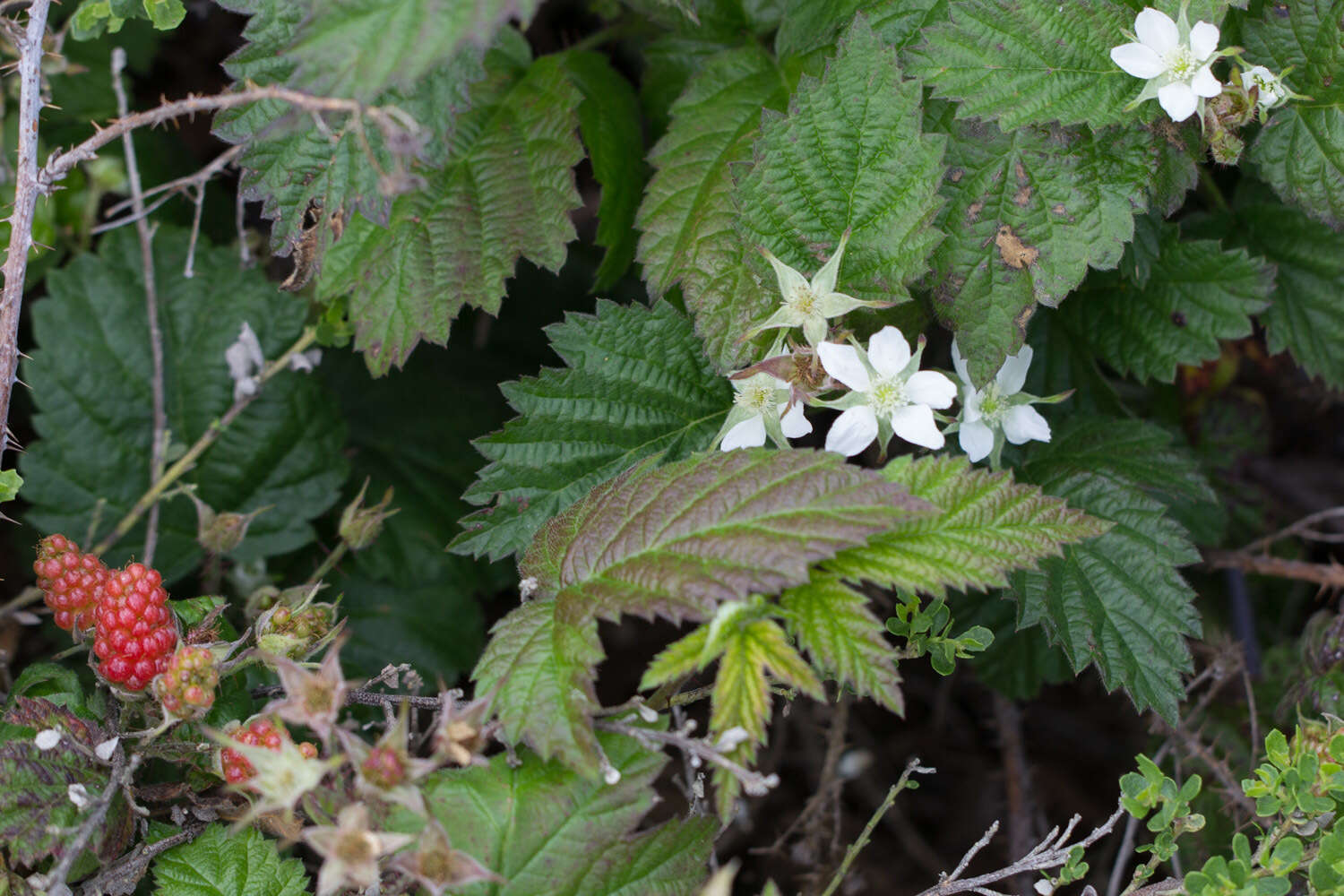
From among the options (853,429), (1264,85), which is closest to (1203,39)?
(1264,85)

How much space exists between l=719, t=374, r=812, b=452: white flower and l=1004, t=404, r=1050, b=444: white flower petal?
16.0 inches

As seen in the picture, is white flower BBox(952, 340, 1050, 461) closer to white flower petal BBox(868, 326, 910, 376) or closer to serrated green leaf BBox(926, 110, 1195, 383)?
serrated green leaf BBox(926, 110, 1195, 383)

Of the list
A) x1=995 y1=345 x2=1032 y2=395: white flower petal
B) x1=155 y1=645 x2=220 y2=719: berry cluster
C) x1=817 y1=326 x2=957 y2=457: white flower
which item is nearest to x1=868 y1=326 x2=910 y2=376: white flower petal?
x1=817 y1=326 x2=957 y2=457: white flower

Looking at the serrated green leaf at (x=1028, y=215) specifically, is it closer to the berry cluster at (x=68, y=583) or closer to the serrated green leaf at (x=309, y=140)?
the serrated green leaf at (x=309, y=140)

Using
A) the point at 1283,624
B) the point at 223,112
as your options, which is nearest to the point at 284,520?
the point at 223,112

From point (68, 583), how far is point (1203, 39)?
6.36 feet

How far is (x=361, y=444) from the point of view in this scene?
2688 mm

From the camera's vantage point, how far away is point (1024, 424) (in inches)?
73.2

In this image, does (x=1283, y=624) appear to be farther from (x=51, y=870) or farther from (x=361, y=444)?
(x=51, y=870)

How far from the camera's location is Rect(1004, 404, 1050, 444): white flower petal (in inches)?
73.2

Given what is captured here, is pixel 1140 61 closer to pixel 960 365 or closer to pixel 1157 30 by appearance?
pixel 1157 30

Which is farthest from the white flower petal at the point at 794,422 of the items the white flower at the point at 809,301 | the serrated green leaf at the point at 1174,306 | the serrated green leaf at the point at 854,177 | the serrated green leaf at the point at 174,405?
the serrated green leaf at the point at 174,405

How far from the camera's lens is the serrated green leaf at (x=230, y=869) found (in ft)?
5.09

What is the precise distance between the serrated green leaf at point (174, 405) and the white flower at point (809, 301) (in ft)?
3.94
